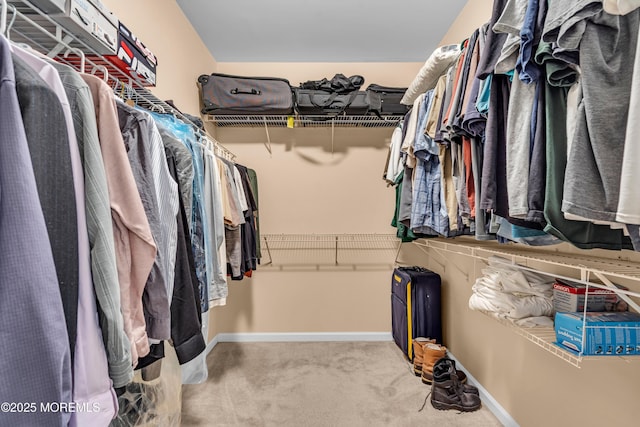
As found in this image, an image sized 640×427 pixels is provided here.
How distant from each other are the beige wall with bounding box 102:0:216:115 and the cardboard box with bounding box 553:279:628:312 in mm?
2295

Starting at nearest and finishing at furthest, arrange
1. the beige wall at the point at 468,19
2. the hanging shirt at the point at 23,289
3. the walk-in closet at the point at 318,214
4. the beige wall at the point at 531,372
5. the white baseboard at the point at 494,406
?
the hanging shirt at the point at 23,289 → the walk-in closet at the point at 318,214 → the beige wall at the point at 531,372 → the white baseboard at the point at 494,406 → the beige wall at the point at 468,19

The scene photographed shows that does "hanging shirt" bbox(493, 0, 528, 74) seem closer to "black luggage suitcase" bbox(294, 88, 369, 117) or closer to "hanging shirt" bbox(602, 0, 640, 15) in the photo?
"hanging shirt" bbox(602, 0, 640, 15)

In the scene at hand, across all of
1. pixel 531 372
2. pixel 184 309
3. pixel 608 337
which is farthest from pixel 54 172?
pixel 531 372

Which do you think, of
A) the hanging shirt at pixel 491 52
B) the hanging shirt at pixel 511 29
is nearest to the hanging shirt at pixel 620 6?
the hanging shirt at pixel 511 29

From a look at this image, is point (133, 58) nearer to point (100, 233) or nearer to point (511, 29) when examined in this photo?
point (100, 233)

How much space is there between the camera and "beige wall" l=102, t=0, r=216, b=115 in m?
1.73

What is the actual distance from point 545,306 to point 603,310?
18 centimetres

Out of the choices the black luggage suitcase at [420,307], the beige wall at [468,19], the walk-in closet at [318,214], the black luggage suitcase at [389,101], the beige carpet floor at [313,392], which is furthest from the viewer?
the black luggage suitcase at [389,101]

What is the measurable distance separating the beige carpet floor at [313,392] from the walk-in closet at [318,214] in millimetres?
17

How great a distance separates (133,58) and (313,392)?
2.04 metres

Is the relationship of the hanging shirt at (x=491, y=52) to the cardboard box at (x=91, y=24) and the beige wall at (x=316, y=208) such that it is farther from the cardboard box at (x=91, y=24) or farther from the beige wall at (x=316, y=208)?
the beige wall at (x=316, y=208)

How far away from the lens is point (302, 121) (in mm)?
2803

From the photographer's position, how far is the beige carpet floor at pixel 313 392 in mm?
1756

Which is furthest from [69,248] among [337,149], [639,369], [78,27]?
[337,149]
